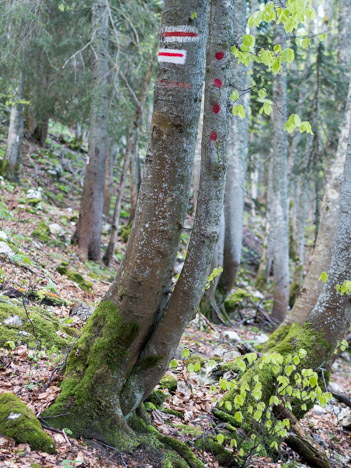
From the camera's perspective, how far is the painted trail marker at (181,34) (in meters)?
3.04

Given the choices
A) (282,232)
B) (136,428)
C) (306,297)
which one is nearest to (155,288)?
(136,428)

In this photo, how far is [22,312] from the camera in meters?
4.48

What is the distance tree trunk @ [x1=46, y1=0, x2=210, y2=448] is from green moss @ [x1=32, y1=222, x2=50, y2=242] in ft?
23.2

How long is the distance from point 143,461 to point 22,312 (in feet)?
7.11

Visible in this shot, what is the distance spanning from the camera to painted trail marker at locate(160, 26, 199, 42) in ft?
9.97

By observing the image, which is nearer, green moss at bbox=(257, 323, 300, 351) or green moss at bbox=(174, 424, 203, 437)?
green moss at bbox=(174, 424, 203, 437)

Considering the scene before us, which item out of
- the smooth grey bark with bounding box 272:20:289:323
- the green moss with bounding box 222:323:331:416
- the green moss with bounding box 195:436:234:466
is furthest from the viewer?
the smooth grey bark with bounding box 272:20:289:323

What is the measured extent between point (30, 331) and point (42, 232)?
6.13 meters

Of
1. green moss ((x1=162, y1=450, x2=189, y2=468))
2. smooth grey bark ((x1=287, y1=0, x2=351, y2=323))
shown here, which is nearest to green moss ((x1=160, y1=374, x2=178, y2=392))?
green moss ((x1=162, y1=450, x2=189, y2=468))

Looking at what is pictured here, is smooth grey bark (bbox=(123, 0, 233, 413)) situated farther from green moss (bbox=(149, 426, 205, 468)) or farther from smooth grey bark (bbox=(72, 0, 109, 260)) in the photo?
smooth grey bark (bbox=(72, 0, 109, 260))

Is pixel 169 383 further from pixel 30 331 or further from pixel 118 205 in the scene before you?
pixel 118 205

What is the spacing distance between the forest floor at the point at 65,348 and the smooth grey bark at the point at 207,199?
2.27ft

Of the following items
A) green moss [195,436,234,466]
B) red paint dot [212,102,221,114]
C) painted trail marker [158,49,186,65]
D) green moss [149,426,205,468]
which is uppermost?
painted trail marker [158,49,186,65]

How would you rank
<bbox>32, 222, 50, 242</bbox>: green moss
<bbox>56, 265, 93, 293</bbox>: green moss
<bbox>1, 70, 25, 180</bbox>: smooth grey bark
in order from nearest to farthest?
<bbox>56, 265, 93, 293</bbox>: green moss, <bbox>32, 222, 50, 242</bbox>: green moss, <bbox>1, 70, 25, 180</bbox>: smooth grey bark
